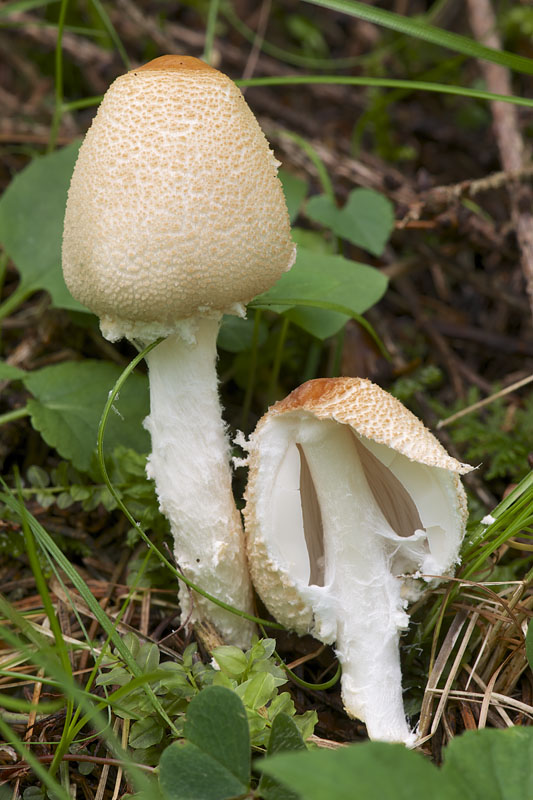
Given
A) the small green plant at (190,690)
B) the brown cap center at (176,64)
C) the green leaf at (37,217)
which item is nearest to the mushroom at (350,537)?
the small green plant at (190,690)

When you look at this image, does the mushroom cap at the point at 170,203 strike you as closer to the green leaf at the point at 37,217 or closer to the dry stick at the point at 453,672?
the green leaf at the point at 37,217

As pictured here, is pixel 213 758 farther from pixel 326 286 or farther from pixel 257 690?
pixel 326 286

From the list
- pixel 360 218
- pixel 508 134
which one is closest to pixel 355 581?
pixel 360 218

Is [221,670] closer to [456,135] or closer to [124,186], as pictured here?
[124,186]

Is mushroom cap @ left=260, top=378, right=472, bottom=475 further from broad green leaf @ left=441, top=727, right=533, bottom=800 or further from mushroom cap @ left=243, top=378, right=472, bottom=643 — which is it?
broad green leaf @ left=441, top=727, right=533, bottom=800

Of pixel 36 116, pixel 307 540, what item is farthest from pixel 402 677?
pixel 36 116
